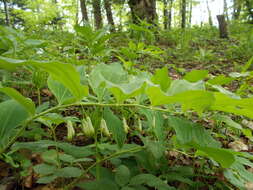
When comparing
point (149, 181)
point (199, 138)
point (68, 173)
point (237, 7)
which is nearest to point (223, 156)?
point (199, 138)

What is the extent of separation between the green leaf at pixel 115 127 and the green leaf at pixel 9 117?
0.30 metres

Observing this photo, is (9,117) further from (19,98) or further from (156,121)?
(156,121)

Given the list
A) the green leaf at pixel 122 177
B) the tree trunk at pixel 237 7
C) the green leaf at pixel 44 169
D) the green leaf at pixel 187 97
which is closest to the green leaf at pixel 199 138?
the green leaf at pixel 187 97

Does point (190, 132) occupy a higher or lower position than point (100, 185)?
higher

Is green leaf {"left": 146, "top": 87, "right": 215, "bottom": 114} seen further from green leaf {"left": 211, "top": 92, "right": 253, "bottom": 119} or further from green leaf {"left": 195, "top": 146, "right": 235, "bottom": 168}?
green leaf {"left": 195, "top": 146, "right": 235, "bottom": 168}

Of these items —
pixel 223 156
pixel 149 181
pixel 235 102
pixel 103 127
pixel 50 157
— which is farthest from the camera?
pixel 50 157

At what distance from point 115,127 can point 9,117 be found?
1.26 ft

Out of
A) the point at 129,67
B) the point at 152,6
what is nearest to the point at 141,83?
the point at 129,67

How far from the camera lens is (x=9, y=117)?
783mm

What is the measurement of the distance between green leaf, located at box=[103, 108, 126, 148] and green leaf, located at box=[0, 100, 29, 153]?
0.30 meters

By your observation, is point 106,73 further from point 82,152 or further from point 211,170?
point 211,170

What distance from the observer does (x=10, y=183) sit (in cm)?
116

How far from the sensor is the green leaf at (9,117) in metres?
0.77

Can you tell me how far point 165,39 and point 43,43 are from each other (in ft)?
21.5
